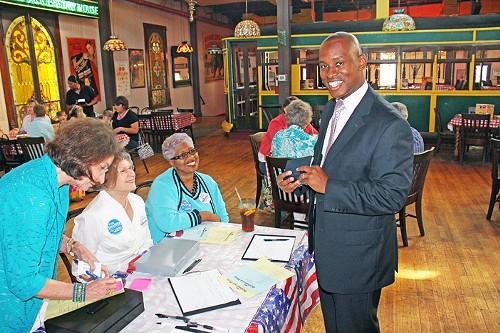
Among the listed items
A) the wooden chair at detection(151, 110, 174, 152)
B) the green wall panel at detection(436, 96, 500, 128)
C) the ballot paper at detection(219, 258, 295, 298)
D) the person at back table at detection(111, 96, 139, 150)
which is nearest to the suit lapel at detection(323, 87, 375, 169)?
the ballot paper at detection(219, 258, 295, 298)

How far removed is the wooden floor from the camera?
109 inches

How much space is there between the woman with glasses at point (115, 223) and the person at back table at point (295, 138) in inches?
69.3

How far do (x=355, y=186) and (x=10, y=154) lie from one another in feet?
19.5

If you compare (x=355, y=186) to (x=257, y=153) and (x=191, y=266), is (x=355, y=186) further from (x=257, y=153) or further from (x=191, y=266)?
(x=257, y=153)

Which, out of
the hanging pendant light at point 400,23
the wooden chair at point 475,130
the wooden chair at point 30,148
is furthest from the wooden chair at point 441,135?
the wooden chair at point 30,148

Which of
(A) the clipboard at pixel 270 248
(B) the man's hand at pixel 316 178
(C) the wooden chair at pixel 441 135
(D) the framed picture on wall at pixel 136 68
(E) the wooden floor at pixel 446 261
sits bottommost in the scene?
(E) the wooden floor at pixel 446 261

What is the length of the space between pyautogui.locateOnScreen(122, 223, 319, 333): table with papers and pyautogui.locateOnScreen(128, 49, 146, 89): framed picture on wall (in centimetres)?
991

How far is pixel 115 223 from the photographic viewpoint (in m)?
2.12

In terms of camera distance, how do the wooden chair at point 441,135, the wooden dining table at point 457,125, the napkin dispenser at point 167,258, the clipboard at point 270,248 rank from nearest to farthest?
the napkin dispenser at point 167,258 < the clipboard at point 270,248 < the wooden dining table at point 457,125 < the wooden chair at point 441,135

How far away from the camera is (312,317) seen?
9.28 feet

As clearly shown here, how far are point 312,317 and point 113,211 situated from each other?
1.52 meters

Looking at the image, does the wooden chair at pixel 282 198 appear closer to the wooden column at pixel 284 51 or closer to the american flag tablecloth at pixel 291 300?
the american flag tablecloth at pixel 291 300

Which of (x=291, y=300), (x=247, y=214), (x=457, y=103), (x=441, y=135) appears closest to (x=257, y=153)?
(x=247, y=214)

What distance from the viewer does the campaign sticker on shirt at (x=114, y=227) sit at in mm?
2102
